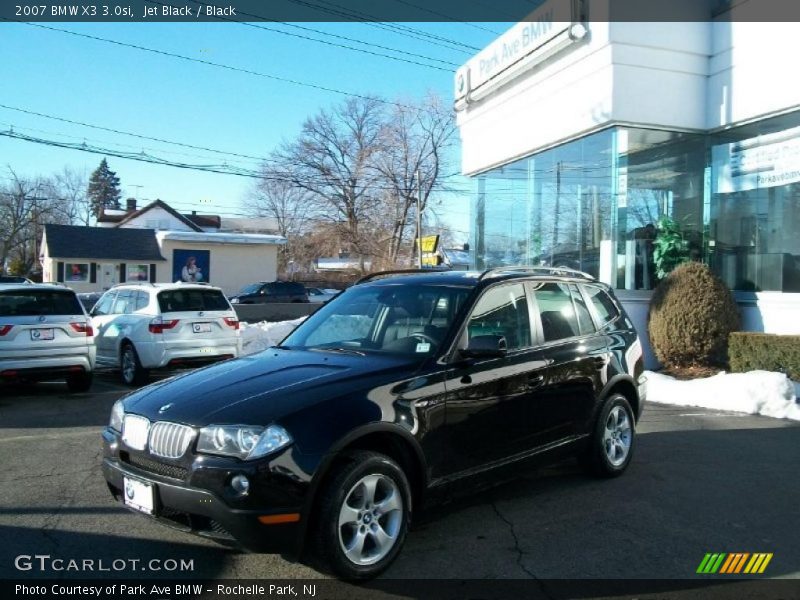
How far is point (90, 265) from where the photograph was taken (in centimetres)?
4231

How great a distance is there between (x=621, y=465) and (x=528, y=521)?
153 cm

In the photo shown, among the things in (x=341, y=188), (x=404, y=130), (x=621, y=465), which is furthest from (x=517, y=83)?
(x=341, y=188)

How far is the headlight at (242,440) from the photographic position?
3611 millimetres

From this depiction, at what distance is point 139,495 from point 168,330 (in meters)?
7.44

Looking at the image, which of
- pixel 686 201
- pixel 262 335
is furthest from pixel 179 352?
pixel 686 201

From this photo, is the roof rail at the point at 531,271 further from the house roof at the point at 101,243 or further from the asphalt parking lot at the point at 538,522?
the house roof at the point at 101,243

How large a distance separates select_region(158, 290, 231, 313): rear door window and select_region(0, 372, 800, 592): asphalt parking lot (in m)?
4.11

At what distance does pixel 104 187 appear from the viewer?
10700 centimetres

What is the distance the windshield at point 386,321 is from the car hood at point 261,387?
0.72 feet

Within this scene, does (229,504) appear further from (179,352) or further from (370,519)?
(179,352)


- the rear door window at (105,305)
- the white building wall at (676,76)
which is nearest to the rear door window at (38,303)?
Answer: the rear door window at (105,305)

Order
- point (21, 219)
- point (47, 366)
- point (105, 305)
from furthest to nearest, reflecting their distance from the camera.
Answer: point (21, 219) < point (105, 305) < point (47, 366)

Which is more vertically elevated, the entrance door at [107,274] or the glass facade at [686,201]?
the glass facade at [686,201]

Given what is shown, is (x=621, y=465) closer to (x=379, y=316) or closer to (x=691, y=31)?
(x=379, y=316)
